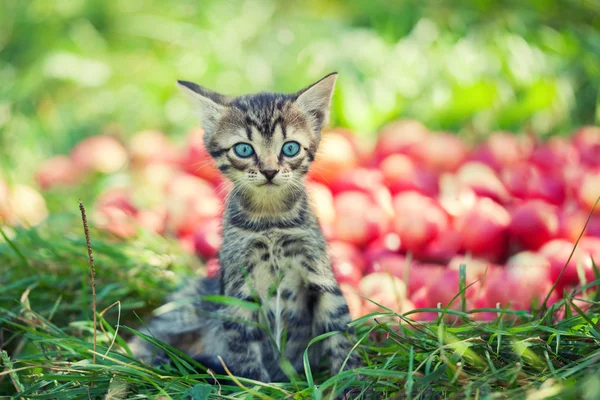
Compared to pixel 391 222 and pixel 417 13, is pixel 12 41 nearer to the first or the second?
pixel 417 13

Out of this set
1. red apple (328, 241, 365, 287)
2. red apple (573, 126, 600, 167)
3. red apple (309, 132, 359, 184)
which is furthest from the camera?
red apple (309, 132, 359, 184)

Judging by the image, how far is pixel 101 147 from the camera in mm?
4750

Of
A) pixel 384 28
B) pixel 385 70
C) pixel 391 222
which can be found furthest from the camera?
pixel 384 28

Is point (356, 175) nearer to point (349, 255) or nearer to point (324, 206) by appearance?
point (324, 206)

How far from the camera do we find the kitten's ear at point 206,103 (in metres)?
2.50

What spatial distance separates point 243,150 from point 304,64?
282 cm

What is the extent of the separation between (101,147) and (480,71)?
10.3 ft

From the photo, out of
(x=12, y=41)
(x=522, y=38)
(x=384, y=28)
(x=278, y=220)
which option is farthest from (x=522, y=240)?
(x=12, y=41)

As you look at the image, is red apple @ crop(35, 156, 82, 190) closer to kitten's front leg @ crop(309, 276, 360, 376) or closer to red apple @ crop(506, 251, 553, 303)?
kitten's front leg @ crop(309, 276, 360, 376)

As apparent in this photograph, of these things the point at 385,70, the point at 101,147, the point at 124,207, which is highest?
the point at 385,70

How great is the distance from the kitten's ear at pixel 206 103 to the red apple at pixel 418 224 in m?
1.28

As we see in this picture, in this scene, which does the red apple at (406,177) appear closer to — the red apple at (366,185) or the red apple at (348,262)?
the red apple at (366,185)

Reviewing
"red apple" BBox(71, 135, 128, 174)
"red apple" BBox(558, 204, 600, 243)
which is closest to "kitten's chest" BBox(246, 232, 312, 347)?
"red apple" BBox(558, 204, 600, 243)

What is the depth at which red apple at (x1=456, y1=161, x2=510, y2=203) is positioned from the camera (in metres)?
3.62
